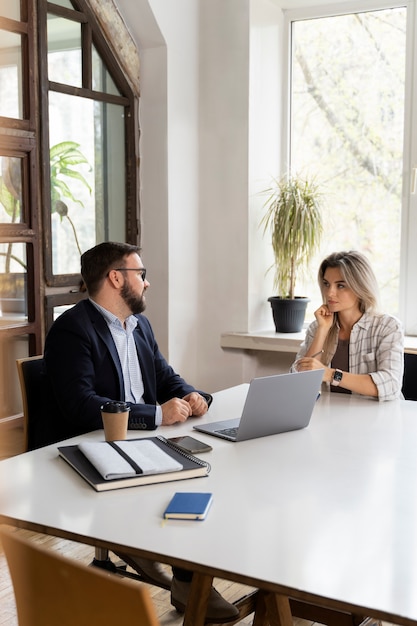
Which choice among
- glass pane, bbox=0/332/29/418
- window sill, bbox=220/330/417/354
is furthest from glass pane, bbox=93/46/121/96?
window sill, bbox=220/330/417/354

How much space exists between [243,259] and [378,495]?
2792 millimetres

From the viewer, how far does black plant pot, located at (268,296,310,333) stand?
4.37m

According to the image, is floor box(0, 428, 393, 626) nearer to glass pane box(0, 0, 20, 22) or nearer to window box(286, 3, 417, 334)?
glass pane box(0, 0, 20, 22)

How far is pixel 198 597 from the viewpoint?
1.83 metres

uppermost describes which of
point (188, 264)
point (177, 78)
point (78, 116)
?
point (177, 78)

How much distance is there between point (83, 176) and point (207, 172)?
0.84 meters

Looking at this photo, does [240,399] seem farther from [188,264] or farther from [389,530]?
[188,264]

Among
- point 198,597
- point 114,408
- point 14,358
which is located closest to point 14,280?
point 14,358

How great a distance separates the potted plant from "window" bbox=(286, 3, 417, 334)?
232 mm

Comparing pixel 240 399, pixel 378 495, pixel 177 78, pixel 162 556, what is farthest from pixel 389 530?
pixel 177 78

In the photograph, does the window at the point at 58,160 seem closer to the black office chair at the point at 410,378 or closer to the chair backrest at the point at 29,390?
the chair backrest at the point at 29,390

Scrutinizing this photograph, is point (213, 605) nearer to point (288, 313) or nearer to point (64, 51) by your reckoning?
point (288, 313)

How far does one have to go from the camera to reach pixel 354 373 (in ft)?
9.93

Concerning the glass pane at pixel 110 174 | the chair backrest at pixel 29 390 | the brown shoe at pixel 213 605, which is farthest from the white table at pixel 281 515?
the glass pane at pixel 110 174
